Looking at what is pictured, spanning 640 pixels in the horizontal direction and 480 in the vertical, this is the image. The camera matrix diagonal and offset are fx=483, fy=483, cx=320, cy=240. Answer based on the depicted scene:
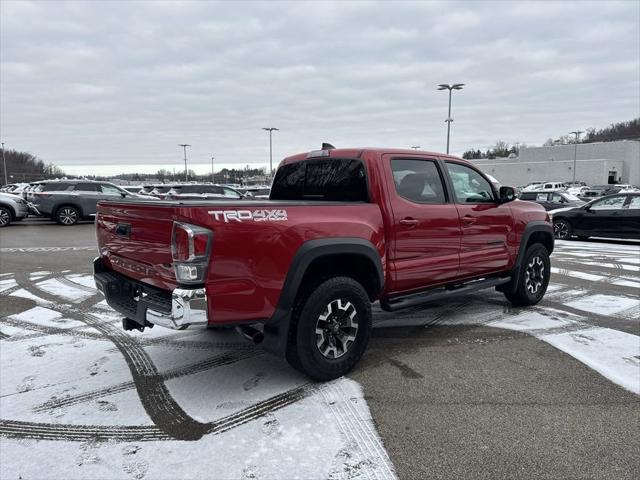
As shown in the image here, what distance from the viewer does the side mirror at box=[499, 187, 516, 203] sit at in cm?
554

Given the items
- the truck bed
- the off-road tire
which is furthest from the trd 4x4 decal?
the off-road tire

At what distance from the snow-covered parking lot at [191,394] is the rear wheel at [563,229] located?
845 cm

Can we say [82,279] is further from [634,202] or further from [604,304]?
[634,202]

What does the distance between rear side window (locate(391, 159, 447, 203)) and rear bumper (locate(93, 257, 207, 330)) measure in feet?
7.21

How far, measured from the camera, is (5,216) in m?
17.5

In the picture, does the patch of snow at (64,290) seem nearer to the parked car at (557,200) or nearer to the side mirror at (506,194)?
the side mirror at (506,194)

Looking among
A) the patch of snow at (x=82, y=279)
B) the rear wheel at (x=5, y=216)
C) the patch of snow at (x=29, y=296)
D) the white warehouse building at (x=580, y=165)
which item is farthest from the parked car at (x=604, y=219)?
the white warehouse building at (x=580, y=165)

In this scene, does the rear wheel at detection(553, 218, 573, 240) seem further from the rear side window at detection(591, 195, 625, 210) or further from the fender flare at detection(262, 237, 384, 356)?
the fender flare at detection(262, 237, 384, 356)

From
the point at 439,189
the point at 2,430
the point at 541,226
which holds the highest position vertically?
the point at 439,189

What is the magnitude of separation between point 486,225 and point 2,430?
15.4ft

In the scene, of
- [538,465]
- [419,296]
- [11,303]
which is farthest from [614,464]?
[11,303]

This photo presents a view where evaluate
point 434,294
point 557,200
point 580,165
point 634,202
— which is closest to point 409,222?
point 434,294

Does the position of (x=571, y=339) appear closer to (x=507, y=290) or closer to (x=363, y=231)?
(x=507, y=290)

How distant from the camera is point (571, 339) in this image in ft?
16.2
